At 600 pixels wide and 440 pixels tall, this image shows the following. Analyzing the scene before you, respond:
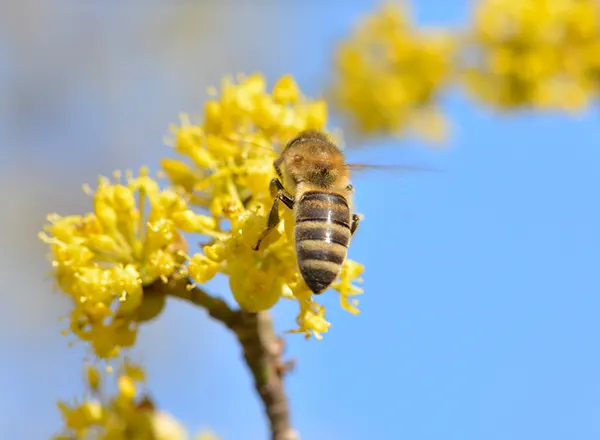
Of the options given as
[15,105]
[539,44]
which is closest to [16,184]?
[15,105]

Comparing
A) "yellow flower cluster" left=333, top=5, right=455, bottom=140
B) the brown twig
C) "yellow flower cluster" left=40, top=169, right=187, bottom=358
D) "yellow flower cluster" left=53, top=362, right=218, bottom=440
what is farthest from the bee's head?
"yellow flower cluster" left=333, top=5, right=455, bottom=140

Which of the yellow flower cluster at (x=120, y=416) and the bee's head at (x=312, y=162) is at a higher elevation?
the bee's head at (x=312, y=162)

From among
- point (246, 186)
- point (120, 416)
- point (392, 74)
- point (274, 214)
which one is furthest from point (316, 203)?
point (392, 74)

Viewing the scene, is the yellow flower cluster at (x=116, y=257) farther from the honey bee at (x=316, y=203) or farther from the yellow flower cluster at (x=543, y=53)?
the yellow flower cluster at (x=543, y=53)

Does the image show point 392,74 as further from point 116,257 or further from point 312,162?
point 116,257

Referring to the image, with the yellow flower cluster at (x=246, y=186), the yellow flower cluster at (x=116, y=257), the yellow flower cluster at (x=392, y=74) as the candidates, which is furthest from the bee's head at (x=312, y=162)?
the yellow flower cluster at (x=392, y=74)
